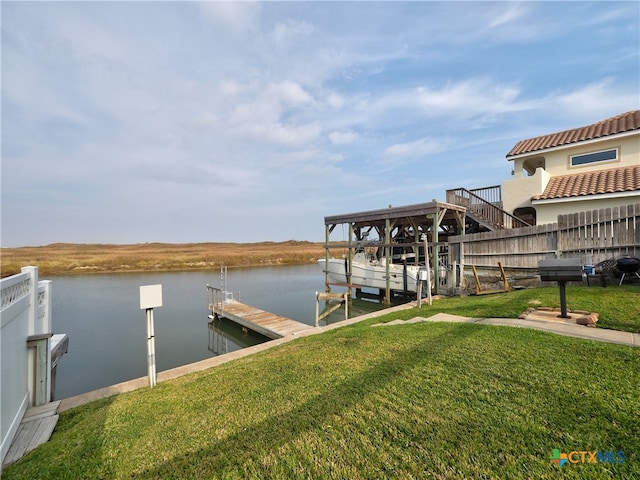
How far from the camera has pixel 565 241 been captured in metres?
8.95

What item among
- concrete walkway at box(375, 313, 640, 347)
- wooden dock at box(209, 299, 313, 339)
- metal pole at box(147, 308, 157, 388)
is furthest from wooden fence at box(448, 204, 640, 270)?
metal pole at box(147, 308, 157, 388)

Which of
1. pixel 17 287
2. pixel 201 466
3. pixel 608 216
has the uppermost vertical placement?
pixel 608 216

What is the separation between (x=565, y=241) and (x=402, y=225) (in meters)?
9.55

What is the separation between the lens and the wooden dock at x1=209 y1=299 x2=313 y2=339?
33.6 ft

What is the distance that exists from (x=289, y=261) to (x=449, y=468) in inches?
1835

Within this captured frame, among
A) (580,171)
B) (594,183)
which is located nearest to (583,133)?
(580,171)

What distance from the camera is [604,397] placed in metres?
2.70

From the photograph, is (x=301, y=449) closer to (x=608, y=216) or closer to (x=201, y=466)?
(x=201, y=466)

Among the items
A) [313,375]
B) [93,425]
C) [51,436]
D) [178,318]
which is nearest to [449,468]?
[313,375]

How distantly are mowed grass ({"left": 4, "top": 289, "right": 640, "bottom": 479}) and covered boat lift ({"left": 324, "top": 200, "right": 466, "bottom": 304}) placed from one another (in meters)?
8.43

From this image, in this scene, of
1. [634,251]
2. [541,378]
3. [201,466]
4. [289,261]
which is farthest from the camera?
[289,261]

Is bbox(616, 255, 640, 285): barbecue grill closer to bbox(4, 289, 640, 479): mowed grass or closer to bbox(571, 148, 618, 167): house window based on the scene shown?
bbox(4, 289, 640, 479): mowed grass

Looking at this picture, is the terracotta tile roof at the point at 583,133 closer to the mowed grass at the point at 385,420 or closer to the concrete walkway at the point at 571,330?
the concrete walkway at the point at 571,330

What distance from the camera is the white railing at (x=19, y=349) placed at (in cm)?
345
